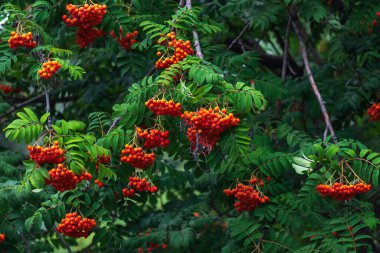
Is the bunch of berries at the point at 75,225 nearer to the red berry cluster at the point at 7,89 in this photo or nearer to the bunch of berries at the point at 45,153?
the bunch of berries at the point at 45,153

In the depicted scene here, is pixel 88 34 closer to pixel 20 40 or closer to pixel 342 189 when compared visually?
pixel 20 40

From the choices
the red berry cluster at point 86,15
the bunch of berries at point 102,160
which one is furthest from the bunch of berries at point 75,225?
the red berry cluster at point 86,15

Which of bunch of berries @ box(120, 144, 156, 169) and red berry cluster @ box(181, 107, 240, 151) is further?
bunch of berries @ box(120, 144, 156, 169)

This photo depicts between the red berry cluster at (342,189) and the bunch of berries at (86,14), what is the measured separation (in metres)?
1.74

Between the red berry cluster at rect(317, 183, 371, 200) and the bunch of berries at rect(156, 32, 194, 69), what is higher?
the bunch of berries at rect(156, 32, 194, 69)

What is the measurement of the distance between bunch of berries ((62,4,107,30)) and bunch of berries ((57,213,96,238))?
1.24 meters

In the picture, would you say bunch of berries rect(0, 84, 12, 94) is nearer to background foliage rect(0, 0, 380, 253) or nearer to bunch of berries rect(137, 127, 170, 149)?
background foliage rect(0, 0, 380, 253)

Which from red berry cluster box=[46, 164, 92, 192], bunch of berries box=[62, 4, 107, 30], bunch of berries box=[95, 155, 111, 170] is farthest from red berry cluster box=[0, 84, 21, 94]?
red berry cluster box=[46, 164, 92, 192]

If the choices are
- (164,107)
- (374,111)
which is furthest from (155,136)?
(374,111)

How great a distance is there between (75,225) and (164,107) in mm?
1145

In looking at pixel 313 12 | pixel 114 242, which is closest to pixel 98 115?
pixel 114 242

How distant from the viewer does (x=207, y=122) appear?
4.31m

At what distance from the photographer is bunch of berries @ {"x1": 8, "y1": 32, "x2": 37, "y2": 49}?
5094 millimetres

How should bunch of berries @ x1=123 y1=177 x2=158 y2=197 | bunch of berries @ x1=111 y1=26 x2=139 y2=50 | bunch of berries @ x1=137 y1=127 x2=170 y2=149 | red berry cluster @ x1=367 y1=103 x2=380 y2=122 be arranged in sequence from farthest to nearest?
red berry cluster @ x1=367 y1=103 x2=380 y2=122 → bunch of berries @ x1=111 y1=26 x2=139 y2=50 → bunch of berries @ x1=123 y1=177 x2=158 y2=197 → bunch of berries @ x1=137 y1=127 x2=170 y2=149
